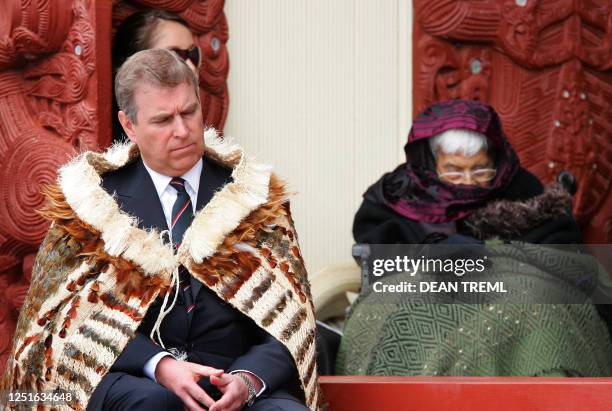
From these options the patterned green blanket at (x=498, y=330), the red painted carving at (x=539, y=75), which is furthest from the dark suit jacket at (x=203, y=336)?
the red painted carving at (x=539, y=75)

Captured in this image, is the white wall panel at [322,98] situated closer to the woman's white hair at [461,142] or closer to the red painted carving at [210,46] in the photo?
the red painted carving at [210,46]

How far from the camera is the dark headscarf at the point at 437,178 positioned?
5699mm

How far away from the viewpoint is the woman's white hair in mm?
5750

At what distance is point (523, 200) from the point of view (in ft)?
18.8

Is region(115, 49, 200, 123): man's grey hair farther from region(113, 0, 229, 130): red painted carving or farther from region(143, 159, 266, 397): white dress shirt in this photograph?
region(113, 0, 229, 130): red painted carving

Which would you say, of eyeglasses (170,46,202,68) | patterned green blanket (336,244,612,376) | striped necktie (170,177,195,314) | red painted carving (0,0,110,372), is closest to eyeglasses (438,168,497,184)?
patterned green blanket (336,244,612,376)

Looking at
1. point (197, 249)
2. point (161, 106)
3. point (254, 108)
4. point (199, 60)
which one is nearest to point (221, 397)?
point (197, 249)

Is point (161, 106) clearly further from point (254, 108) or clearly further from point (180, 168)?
point (254, 108)

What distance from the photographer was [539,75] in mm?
6770

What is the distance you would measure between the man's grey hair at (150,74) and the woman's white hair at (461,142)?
179cm

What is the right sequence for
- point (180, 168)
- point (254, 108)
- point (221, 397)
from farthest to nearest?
point (254, 108) → point (180, 168) → point (221, 397)

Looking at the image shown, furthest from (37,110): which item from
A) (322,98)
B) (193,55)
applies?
(322,98)

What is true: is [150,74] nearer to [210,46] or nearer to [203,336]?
[203,336]

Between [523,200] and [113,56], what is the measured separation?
172 centimetres
